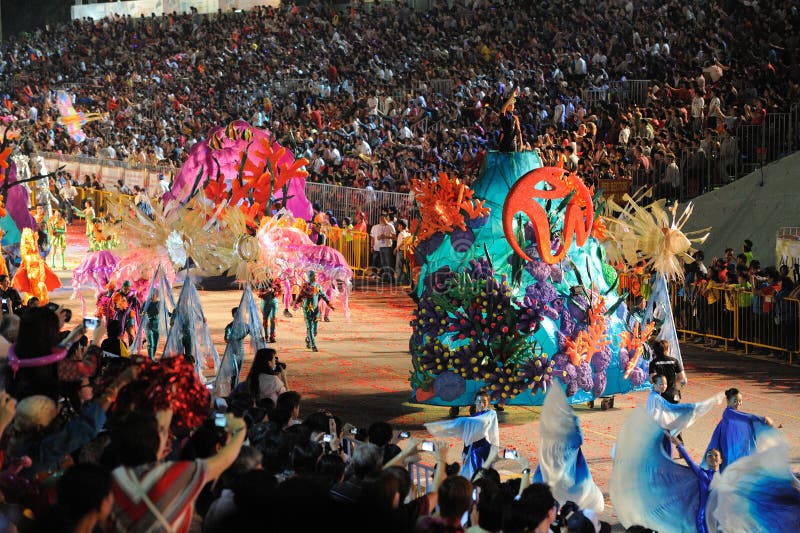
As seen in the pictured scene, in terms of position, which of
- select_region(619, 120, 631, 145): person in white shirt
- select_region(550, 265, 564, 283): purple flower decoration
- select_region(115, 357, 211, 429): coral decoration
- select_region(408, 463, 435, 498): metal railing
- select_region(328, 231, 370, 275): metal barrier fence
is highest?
select_region(619, 120, 631, 145): person in white shirt

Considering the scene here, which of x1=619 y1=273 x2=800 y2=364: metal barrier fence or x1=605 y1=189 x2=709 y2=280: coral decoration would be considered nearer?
x1=605 y1=189 x2=709 y2=280: coral decoration

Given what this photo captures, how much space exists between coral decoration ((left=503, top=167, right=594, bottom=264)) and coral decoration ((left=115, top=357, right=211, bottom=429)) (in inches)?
258

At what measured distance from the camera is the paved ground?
11977 millimetres

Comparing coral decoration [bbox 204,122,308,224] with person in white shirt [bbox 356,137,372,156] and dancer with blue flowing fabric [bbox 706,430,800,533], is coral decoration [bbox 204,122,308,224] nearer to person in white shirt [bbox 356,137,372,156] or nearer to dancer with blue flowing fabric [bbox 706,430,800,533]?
dancer with blue flowing fabric [bbox 706,430,800,533]

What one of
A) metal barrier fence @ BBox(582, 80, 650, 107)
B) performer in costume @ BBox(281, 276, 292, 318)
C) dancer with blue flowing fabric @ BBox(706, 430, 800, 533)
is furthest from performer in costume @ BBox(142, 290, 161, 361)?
metal barrier fence @ BBox(582, 80, 650, 107)

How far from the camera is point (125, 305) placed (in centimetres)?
1532

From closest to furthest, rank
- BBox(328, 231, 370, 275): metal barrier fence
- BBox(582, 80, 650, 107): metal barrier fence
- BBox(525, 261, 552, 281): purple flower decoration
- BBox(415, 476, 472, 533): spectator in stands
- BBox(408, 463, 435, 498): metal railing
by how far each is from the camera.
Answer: BBox(415, 476, 472, 533): spectator in stands → BBox(408, 463, 435, 498): metal railing → BBox(525, 261, 552, 281): purple flower decoration → BBox(328, 231, 370, 275): metal barrier fence → BBox(582, 80, 650, 107): metal barrier fence

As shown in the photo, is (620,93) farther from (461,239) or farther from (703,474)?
(703,474)

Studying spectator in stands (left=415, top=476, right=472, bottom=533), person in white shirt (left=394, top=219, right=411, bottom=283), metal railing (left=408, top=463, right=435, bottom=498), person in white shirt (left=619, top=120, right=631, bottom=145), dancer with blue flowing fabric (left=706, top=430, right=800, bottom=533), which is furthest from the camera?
person in white shirt (left=394, top=219, right=411, bottom=283)

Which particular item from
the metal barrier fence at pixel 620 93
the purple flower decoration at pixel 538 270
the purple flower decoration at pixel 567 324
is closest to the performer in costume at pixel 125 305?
the purple flower decoration at pixel 538 270

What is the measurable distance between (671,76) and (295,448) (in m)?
19.8

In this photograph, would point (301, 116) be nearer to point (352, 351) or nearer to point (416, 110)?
point (416, 110)

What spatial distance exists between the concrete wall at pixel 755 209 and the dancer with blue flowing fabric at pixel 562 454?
12401 millimetres

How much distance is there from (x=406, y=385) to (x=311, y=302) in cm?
263
